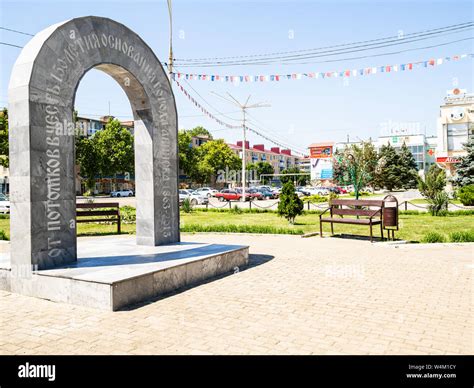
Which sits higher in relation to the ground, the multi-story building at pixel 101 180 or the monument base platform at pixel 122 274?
the multi-story building at pixel 101 180

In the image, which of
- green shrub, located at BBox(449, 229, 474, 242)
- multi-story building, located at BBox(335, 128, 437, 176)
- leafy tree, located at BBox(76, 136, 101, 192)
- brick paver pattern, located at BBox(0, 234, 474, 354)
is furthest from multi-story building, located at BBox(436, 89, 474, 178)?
brick paver pattern, located at BBox(0, 234, 474, 354)

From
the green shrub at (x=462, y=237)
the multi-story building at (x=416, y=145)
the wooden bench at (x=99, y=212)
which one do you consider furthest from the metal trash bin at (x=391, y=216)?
the multi-story building at (x=416, y=145)

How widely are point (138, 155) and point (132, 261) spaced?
2943 millimetres

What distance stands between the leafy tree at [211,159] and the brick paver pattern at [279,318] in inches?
2528

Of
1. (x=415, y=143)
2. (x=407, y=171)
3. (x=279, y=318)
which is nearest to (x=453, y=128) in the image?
(x=407, y=171)

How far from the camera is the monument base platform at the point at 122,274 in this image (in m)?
5.50

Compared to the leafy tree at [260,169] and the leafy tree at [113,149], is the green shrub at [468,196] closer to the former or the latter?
the leafy tree at [113,149]

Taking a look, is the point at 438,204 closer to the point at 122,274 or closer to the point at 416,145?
the point at 122,274

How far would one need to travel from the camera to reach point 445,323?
4.81 m

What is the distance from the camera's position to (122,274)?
19.1 feet

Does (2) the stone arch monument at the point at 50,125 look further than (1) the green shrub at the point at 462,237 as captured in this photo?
No

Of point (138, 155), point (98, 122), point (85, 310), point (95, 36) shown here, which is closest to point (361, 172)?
point (138, 155)

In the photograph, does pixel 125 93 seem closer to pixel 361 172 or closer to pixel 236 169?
pixel 361 172

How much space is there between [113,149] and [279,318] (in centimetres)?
5225
